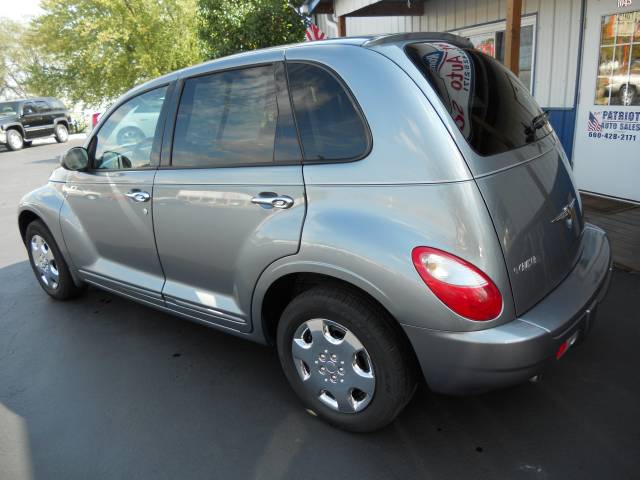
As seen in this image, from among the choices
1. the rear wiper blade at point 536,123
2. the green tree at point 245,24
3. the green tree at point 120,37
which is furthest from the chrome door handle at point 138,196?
the green tree at point 120,37

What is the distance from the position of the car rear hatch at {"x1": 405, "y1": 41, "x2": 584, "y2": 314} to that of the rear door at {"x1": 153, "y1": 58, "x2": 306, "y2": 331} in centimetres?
76

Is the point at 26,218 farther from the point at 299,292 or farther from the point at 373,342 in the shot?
the point at 373,342

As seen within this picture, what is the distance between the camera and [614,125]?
5723mm

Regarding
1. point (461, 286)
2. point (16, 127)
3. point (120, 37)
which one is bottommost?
point (16, 127)

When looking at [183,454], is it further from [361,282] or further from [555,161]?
[555,161]

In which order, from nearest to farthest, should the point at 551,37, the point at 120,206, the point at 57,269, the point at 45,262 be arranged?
the point at 120,206
the point at 57,269
the point at 45,262
the point at 551,37

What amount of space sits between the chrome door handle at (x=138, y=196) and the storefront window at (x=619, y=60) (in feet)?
16.9

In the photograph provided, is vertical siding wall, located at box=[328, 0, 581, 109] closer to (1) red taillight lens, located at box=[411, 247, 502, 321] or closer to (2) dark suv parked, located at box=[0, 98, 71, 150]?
(1) red taillight lens, located at box=[411, 247, 502, 321]

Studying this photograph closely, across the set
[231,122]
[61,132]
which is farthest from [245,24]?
[61,132]

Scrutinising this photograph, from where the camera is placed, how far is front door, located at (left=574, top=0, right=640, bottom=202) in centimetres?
539

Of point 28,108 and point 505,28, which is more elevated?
point 505,28

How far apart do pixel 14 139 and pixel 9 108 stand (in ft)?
3.92

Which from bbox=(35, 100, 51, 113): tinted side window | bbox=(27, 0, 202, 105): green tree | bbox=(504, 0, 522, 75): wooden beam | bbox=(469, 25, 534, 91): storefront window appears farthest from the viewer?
bbox=(35, 100, 51, 113): tinted side window

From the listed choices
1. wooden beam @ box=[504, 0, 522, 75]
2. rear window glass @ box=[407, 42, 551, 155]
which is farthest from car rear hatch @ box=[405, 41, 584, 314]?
wooden beam @ box=[504, 0, 522, 75]
